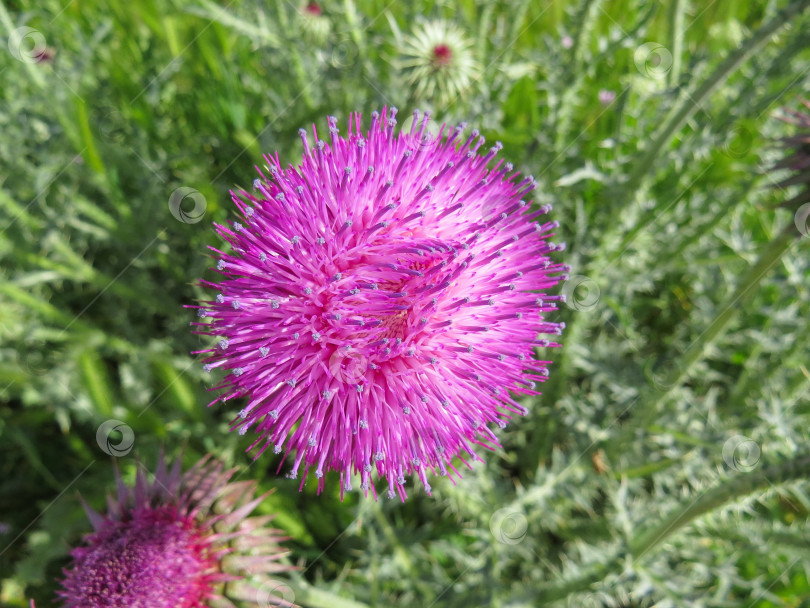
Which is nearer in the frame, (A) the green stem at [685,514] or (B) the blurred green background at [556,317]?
(A) the green stem at [685,514]

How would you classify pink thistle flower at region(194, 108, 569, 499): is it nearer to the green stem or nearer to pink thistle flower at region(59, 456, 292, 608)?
pink thistle flower at region(59, 456, 292, 608)

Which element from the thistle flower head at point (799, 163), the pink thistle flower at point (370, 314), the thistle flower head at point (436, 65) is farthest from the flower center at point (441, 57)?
the thistle flower head at point (799, 163)

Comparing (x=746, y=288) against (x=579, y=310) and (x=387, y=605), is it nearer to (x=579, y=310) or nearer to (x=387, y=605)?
(x=579, y=310)

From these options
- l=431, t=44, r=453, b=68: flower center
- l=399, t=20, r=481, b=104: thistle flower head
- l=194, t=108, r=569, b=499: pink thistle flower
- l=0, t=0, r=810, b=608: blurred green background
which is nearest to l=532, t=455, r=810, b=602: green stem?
l=0, t=0, r=810, b=608: blurred green background

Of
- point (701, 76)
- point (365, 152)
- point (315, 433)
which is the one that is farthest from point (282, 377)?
point (701, 76)

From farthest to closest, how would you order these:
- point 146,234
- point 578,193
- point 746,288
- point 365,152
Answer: point 578,193 < point 146,234 < point 746,288 < point 365,152

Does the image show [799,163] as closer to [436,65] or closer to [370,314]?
[436,65]

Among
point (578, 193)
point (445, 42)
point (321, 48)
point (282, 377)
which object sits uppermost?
point (321, 48)

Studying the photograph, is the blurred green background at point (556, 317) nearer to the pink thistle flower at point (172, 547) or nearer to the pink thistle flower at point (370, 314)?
the pink thistle flower at point (172, 547)
